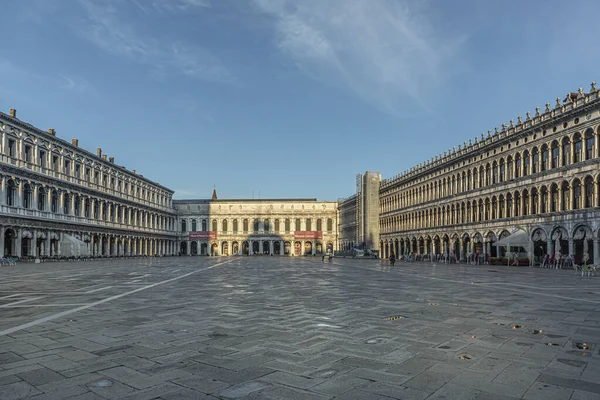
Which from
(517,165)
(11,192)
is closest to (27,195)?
(11,192)

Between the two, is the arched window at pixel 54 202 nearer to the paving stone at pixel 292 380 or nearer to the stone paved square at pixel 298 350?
the stone paved square at pixel 298 350

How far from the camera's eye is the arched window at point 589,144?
3319cm

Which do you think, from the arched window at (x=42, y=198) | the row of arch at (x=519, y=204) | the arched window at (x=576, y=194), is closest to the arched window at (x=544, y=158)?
the row of arch at (x=519, y=204)

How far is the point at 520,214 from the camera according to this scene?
4175 centimetres

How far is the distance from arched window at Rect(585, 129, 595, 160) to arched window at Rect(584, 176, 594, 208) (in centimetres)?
159

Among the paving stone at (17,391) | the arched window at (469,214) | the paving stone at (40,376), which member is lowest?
the paving stone at (40,376)

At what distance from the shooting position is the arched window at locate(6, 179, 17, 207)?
1794 inches

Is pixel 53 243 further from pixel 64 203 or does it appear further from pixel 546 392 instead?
pixel 546 392

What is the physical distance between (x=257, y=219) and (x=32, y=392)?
10540 centimetres

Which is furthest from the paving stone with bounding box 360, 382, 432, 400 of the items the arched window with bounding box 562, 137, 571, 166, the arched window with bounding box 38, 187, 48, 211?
the arched window with bounding box 38, 187, 48, 211

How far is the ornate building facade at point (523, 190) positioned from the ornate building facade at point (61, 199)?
43371 mm

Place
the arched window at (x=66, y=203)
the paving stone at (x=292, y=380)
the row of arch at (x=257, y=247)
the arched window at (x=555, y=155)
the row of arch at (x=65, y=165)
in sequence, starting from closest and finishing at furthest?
the paving stone at (x=292, y=380) < the arched window at (x=555, y=155) < the row of arch at (x=65, y=165) < the arched window at (x=66, y=203) < the row of arch at (x=257, y=247)

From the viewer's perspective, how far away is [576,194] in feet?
114

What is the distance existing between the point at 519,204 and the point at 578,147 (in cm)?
869
